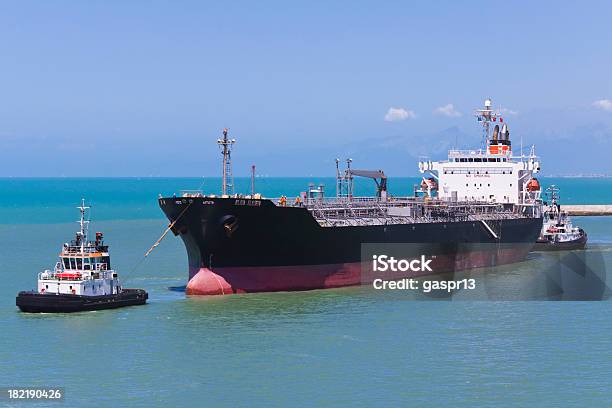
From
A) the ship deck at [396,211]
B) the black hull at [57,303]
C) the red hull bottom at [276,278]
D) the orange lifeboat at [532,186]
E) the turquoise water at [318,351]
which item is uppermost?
the orange lifeboat at [532,186]

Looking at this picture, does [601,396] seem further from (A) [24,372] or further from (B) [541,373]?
(A) [24,372]

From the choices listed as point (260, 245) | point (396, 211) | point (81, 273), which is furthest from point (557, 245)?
point (81, 273)

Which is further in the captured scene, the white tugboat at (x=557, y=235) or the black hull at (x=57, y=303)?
the white tugboat at (x=557, y=235)

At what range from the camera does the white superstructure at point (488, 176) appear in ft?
216

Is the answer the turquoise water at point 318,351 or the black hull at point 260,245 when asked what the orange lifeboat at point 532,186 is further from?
the black hull at point 260,245

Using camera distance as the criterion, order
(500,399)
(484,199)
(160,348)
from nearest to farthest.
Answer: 1. (500,399)
2. (160,348)
3. (484,199)

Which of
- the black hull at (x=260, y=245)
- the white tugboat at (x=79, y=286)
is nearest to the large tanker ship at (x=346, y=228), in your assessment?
the black hull at (x=260, y=245)

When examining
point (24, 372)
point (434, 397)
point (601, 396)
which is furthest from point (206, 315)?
point (601, 396)

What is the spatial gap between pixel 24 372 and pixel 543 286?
2878 centimetres

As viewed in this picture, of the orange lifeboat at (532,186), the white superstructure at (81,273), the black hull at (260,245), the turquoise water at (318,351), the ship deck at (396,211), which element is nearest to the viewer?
the turquoise water at (318,351)

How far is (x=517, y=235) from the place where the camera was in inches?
2415

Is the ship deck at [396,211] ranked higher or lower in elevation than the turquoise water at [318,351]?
higher

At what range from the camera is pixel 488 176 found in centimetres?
6600

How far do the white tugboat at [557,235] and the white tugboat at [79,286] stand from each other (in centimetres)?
3969
